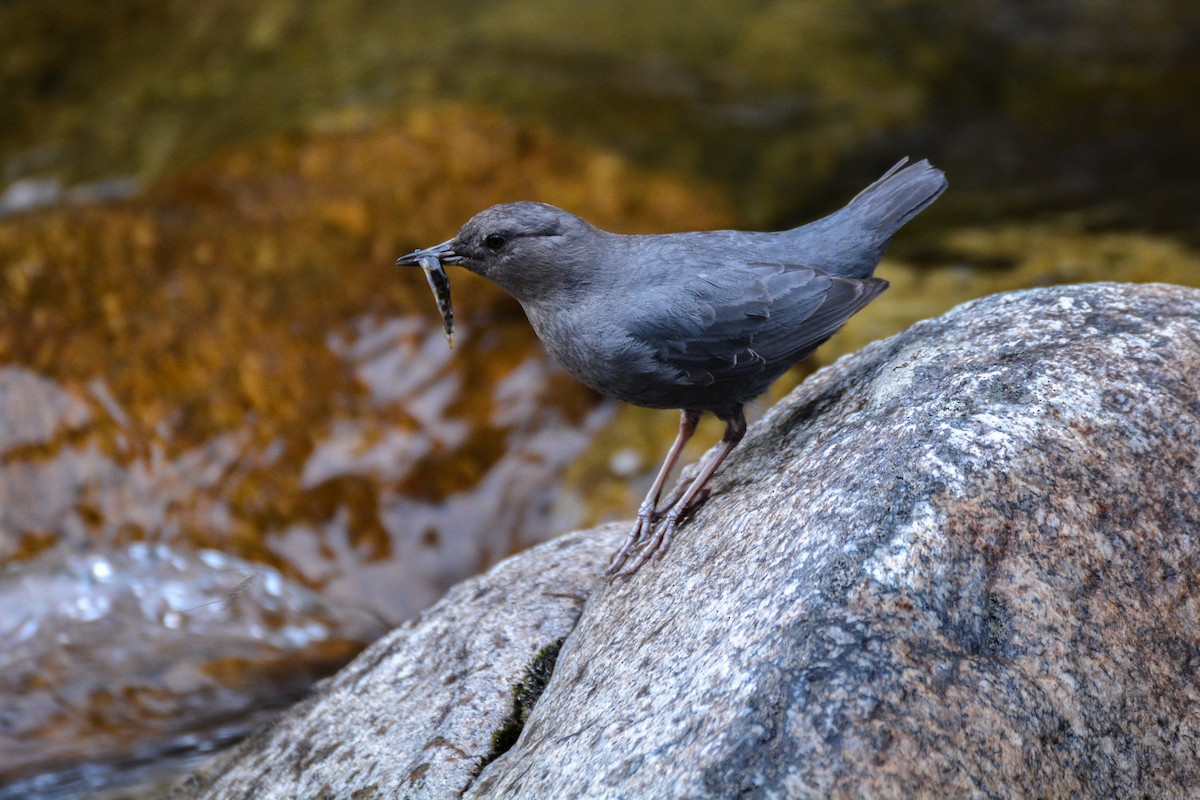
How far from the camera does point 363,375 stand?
19.4ft

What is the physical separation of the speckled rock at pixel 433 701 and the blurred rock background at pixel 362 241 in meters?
1.12

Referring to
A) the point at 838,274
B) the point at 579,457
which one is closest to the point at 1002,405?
the point at 838,274

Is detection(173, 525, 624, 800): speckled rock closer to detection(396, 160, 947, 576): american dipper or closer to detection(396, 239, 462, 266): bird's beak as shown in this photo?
detection(396, 160, 947, 576): american dipper

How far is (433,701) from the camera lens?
2859 millimetres

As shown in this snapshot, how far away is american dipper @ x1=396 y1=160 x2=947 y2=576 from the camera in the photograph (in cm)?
310

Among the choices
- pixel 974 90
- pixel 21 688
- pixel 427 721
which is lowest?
pixel 974 90

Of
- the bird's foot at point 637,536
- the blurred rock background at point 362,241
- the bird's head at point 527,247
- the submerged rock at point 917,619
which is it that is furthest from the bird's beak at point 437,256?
the blurred rock background at point 362,241

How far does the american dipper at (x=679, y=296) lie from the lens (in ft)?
10.2

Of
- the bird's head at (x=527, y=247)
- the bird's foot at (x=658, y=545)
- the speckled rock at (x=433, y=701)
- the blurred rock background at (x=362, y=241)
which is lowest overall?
the blurred rock background at (x=362, y=241)

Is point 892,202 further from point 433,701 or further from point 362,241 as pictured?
point 362,241

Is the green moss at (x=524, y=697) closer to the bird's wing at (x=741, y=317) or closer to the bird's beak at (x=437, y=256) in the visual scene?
the bird's wing at (x=741, y=317)

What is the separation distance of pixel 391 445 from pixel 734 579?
11.7 feet

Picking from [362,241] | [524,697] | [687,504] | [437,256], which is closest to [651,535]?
[687,504]

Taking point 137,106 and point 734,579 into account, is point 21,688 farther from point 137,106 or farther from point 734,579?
point 137,106
